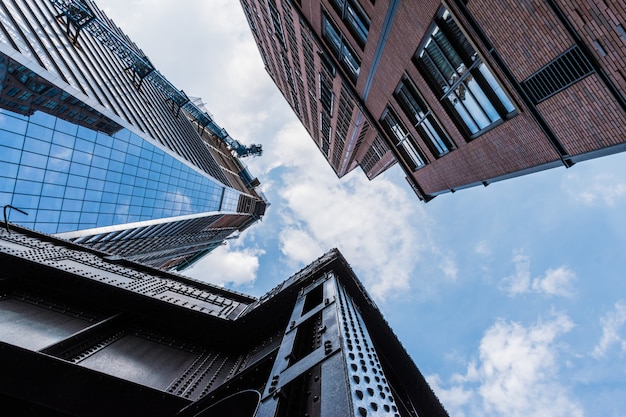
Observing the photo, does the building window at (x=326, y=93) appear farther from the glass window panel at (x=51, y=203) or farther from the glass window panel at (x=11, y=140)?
the glass window panel at (x=51, y=203)

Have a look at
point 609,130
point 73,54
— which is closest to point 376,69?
point 609,130

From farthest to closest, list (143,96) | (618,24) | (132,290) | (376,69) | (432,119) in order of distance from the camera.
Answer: (143,96) < (376,69) < (432,119) < (132,290) < (618,24)

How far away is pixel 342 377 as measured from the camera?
3.24m

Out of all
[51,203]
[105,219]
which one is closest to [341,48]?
[51,203]

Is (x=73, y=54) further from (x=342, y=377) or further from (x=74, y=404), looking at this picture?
(x=342, y=377)

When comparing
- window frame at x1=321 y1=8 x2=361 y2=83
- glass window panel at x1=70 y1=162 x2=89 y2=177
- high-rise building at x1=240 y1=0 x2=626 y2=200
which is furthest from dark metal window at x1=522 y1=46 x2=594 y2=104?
glass window panel at x1=70 y1=162 x2=89 y2=177

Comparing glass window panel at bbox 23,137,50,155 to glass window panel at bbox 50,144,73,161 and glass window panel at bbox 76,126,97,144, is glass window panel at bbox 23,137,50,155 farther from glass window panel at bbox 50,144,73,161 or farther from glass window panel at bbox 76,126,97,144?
glass window panel at bbox 76,126,97,144

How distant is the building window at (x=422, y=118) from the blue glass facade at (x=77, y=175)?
84.0ft

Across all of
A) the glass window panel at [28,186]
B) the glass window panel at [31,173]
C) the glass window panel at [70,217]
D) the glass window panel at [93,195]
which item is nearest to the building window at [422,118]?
the glass window panel at [31,173]

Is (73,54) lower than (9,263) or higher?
higher

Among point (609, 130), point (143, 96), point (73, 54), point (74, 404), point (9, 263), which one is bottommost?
point (609, 130)

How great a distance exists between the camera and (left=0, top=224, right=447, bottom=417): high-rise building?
12.3ft

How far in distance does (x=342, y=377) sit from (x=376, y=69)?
15624 millimetres

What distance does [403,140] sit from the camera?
20.1 m
